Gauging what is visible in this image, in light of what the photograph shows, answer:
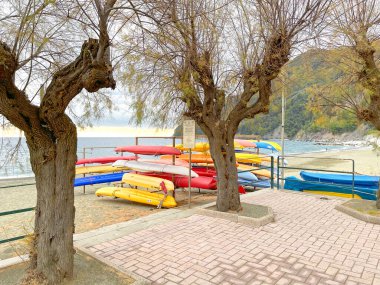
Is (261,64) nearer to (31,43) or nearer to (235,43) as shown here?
(235,43)

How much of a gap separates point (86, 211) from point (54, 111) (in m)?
6.21

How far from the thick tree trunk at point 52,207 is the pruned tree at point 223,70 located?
75.0 inches

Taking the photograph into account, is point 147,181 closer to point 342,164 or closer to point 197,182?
point 197,182

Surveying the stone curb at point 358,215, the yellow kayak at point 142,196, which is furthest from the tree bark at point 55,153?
the stone curb at point 358,215

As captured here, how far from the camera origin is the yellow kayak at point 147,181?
9.14 m

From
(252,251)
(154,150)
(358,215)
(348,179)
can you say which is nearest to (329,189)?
(348,179)

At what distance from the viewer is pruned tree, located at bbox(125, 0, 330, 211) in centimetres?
564

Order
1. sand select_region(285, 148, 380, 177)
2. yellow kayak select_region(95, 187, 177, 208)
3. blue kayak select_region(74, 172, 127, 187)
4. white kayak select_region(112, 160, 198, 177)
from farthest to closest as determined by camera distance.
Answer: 1. sand select_region(285, 148, 380, 177)
2. blue kayak select_region(74, 172, 127, 187)
3. white kayak select_region(112, 160, 198, 177)
4. yellow kayak select_region(95, 187, 177, 208)

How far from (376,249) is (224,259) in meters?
2.57

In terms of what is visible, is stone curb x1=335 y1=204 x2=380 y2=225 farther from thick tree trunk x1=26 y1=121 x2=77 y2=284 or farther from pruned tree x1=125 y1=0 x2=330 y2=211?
thick tree trunk x1=26 y1=121 x2=77 y2=284

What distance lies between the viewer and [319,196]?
8992 mm

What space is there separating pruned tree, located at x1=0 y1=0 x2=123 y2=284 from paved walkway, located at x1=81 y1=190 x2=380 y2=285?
108cm

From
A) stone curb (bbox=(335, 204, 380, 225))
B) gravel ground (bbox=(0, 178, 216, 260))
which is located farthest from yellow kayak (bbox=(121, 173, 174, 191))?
stone curb (bbox=(335, 204, 380, 225))

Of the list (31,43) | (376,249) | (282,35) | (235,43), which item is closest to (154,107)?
(235,43)
